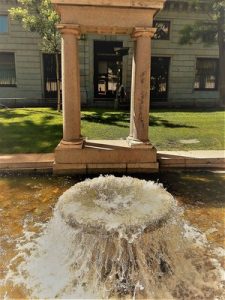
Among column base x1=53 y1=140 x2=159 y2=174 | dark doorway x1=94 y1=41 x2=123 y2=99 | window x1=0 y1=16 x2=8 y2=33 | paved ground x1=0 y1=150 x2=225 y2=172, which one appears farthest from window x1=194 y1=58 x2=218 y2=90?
column base x1=53 y1=140 x2=159 y2=174

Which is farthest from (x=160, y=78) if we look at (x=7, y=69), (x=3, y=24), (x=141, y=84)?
(x=141, y=84)

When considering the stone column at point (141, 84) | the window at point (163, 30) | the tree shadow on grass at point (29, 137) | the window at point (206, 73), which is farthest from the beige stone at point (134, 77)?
the window at point (206, 73)

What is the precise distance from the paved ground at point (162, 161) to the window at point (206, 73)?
68.0ft

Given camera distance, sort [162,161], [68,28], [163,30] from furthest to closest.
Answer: [163,30] < [162,161] < [68,28]

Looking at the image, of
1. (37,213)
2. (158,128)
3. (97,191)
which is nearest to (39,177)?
(37,213)

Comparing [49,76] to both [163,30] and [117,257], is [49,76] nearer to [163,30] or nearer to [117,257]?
[163,30]

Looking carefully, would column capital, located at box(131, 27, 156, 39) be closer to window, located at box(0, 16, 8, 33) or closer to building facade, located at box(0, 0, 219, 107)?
building facade, located at box(0, 0, 219, 107)

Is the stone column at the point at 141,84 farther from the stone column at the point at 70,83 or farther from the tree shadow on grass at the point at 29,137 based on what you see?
the tree shadow on grass at the point at 29,137

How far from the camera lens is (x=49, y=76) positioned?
82.3ft

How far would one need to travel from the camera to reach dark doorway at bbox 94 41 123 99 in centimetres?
2506

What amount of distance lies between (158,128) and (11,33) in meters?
16.6

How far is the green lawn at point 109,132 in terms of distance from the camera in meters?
9.73

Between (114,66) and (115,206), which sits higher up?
(114,66)

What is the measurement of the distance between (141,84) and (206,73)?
22079 mm
